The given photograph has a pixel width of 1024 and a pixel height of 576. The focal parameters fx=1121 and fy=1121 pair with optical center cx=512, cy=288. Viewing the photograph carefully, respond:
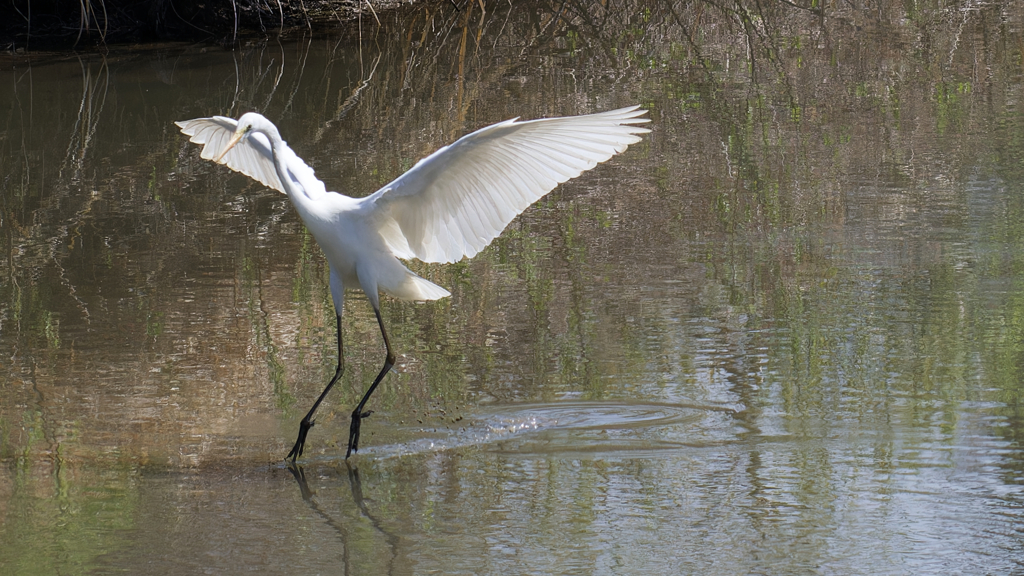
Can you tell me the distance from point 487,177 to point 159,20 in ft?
29.8

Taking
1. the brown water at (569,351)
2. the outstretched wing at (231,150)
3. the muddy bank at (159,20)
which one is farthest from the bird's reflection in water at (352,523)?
the muddy bank at (159,20)

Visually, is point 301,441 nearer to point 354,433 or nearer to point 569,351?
point 354,433

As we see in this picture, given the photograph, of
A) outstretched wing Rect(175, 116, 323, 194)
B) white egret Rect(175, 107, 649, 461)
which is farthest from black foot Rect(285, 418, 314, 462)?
outstretched wing Rect(175, 116, 323, 194)

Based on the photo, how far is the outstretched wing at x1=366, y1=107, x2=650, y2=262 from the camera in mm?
3516

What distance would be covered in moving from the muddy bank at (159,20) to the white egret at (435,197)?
7846 mm

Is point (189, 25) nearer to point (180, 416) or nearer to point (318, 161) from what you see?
point (318, 161)

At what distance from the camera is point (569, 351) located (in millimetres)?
4516

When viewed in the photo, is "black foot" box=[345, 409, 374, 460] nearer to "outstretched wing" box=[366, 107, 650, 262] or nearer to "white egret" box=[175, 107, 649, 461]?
"white egret" box=[175, 107, 649, 461]

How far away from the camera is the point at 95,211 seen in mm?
6699

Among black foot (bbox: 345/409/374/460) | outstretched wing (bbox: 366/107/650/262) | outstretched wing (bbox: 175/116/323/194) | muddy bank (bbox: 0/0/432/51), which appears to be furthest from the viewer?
muddy bank (bbox: 0/0/432/51)

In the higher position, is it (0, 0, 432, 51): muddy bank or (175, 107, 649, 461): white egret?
(0, 0, 432, 51): muddy bank

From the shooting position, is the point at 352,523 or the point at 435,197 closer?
the point at 352,523

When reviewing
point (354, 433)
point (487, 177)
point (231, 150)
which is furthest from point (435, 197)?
point (231, 150)

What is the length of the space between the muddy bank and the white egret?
7.85m
